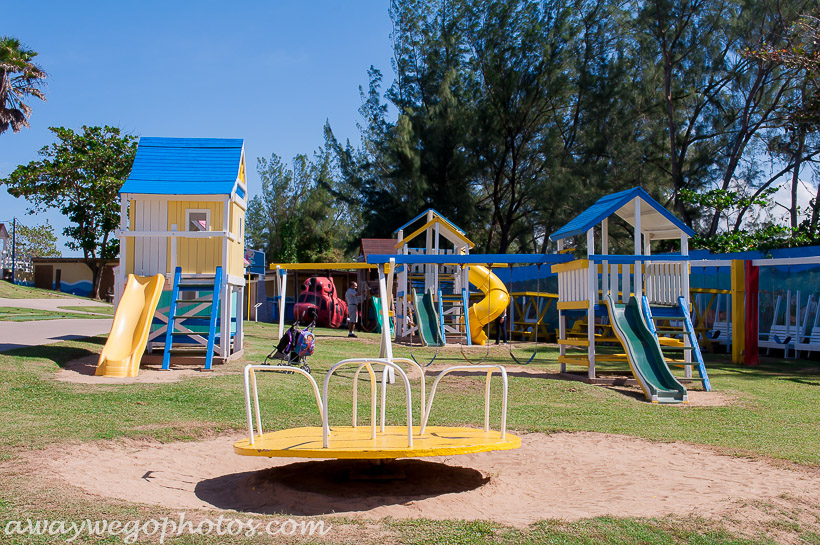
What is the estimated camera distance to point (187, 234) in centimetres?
1427

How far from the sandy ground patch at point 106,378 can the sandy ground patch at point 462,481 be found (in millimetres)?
4172

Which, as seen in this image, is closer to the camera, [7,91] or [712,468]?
[712,468]

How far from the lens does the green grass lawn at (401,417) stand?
469cm

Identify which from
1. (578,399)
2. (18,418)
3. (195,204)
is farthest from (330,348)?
(18,418)

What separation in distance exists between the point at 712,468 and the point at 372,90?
38.1m

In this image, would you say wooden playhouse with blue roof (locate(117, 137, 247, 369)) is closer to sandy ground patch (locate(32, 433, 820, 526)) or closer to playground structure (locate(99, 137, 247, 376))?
playground structure (locate(99, 137, 247, 376))

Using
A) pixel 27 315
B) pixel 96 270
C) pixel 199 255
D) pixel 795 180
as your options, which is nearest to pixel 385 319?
pixel 199 255

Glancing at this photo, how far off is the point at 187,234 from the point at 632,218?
9029 millimetres

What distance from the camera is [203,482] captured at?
254 inches

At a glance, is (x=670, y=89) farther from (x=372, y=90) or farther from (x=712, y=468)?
(x=712, y=468)

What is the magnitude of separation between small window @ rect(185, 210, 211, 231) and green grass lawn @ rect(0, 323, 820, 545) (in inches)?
129

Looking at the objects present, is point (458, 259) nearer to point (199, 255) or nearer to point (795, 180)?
point (199, 255)

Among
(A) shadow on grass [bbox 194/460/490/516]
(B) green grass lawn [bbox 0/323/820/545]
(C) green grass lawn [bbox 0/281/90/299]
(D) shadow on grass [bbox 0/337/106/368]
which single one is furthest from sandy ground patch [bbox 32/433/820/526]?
(C) green grass lawn [bbox 0/281/90/299]

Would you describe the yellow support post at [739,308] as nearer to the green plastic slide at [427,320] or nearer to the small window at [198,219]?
the green plastic slide at [427,320]
